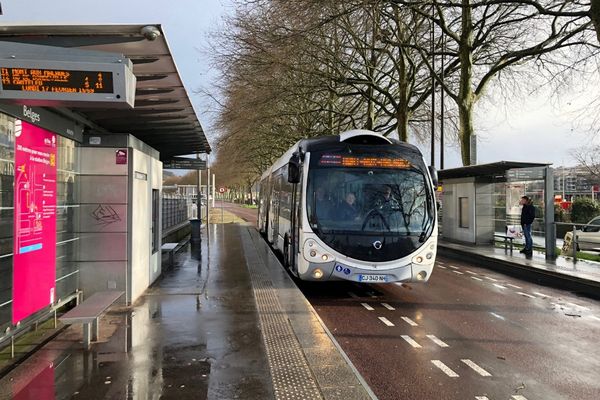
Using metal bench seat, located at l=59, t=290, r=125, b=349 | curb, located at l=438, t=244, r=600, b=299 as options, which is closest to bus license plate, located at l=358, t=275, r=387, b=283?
metal bench seat, located at l=59, t=290, r=125, b=349

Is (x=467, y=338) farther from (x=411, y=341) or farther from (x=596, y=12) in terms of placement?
(x=596, y=12)

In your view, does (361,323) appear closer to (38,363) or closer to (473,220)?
(38,363)

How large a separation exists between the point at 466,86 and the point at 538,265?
31.0ft

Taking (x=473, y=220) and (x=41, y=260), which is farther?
(x=473, y=220)

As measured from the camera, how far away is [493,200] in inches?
731

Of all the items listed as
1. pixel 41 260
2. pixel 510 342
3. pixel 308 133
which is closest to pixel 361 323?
pixel 510 342

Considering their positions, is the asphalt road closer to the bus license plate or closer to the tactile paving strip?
the bus license plate

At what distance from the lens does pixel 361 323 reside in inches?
307

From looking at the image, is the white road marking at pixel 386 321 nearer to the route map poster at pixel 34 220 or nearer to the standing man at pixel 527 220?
the route map poster at pixel 34 220

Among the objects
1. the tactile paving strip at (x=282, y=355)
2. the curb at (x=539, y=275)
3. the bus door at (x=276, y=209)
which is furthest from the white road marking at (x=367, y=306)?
the bus door at (x=276, y=209)

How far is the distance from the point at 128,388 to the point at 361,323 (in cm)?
405

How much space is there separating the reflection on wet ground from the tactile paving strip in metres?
0.12

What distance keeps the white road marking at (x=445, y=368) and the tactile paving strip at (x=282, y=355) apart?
1.58 m

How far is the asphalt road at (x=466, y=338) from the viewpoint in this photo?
512cm
